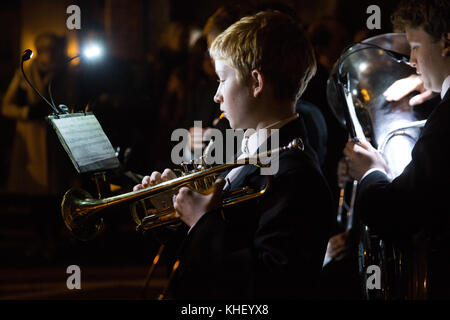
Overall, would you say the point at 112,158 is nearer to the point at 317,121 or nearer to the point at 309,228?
the point at 309,228

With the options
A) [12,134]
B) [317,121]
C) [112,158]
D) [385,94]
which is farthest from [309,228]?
[12,134]

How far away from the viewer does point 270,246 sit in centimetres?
143

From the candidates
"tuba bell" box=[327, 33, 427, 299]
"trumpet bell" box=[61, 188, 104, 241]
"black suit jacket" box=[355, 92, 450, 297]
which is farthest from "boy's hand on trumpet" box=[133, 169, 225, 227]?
"tuba bell" box=[327, 33, 427, 299]

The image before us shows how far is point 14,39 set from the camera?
22.0ft

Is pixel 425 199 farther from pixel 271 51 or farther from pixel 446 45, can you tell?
pixel 271 51

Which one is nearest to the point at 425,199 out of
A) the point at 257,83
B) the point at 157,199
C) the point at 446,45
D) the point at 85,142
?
the point at 446,45

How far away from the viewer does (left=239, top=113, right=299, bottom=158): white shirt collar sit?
1.66 meters

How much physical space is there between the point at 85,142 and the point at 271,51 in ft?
1.92

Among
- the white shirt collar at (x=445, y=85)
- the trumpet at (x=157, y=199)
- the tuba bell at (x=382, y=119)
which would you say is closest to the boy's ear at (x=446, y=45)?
the white shirt collar at (x=445, y=85)

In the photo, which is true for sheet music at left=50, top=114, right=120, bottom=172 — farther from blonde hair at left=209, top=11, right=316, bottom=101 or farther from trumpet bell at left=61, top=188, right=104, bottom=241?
blonde hair at left=209, top=11, right=316, bottom=101

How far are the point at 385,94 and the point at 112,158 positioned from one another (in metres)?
0.96

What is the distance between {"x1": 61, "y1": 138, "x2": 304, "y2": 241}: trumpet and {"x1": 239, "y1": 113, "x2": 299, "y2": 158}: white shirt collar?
111 mm

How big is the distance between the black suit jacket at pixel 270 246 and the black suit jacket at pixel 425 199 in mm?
145
